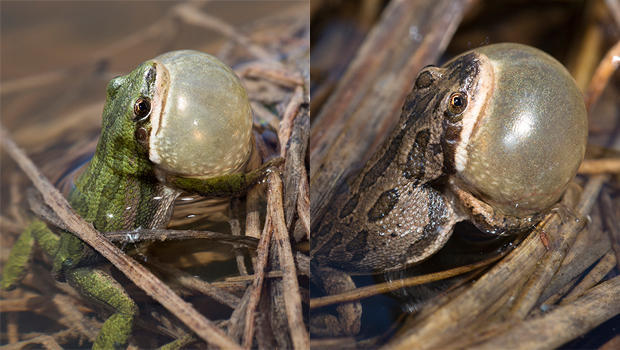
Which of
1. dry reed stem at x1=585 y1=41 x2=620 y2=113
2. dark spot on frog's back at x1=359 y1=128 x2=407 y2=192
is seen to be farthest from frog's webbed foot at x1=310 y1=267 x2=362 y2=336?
dry reed stem at x1=585 y1=41 x2=620 y2=113

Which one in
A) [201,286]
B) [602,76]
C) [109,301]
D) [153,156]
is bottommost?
[109,301]

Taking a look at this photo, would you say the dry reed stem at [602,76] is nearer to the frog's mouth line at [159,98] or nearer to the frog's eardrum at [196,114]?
the frog's eardrum at [196,114]

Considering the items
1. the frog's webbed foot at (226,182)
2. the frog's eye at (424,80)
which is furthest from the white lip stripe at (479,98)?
the frog's webbed foot at (226,182)

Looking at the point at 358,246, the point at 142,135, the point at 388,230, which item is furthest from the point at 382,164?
the point at 142,135

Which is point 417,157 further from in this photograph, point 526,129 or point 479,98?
point 526,129

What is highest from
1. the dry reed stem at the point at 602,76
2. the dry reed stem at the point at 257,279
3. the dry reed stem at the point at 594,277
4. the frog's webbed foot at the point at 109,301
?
the dry reed stem at the point at 602,76

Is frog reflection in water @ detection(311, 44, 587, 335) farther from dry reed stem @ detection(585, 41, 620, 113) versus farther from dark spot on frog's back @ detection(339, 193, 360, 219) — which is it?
dry reed stem @ detection(585, 41, 620, 113)
